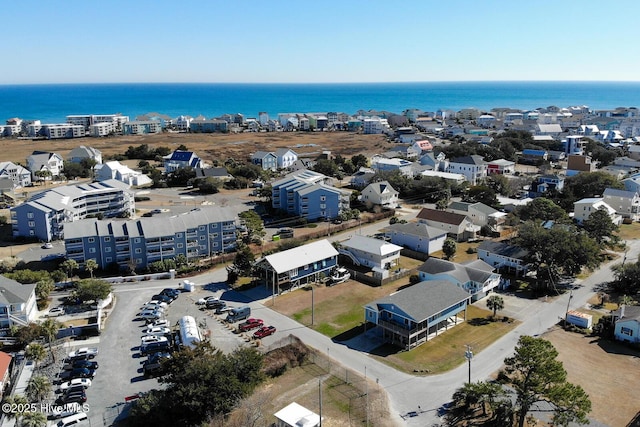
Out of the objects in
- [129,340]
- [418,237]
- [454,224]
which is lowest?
[129,340]

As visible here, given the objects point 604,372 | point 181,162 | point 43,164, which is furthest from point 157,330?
point 43,164

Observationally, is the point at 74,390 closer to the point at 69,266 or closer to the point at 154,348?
the point at 154,348

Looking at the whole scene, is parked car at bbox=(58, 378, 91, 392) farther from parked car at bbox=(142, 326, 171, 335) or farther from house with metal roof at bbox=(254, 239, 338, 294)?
house with metal roof at bbox=(254, 239, 338, 294)

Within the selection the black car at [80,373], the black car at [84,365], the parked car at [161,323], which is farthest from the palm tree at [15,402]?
the parked car at [161,323]

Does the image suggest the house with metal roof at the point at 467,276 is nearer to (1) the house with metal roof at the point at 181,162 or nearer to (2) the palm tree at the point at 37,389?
(2) the palm tree at the point at 37,389

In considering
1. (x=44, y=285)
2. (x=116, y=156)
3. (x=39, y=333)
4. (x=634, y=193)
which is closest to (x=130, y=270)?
(x=44, y=285)

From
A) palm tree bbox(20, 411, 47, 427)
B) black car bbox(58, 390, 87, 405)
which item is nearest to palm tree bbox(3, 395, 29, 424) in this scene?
palm tree bbox(20, 411, 47, 427)
